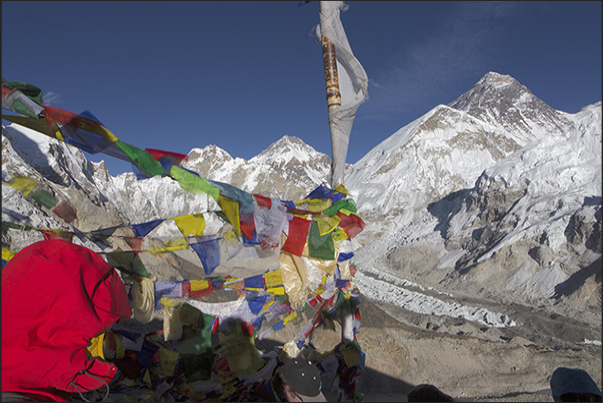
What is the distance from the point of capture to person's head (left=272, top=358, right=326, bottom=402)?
2.61 metres

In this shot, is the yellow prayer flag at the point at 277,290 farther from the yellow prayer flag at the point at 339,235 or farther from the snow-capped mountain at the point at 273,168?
the snow-capped mountain at the point at 273,168

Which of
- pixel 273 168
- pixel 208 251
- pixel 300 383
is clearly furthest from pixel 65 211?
pixel 273 168

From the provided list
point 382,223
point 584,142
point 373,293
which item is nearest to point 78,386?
point 373,293

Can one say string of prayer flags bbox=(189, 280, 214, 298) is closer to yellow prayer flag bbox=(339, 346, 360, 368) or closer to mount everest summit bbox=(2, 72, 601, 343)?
mount everest summit bbox=(2, 72, 601, 343)

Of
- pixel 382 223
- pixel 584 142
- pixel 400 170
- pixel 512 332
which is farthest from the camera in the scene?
pixel 400 170

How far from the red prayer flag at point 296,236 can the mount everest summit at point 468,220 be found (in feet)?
9.07

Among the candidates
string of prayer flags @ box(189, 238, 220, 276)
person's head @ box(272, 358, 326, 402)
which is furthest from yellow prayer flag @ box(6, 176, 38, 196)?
person's head @ box(272, 358, 326, 402)

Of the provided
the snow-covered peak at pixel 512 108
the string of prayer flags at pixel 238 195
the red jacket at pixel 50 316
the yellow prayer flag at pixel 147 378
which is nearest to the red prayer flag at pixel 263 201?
the string of prayer flags at pixel 238 195

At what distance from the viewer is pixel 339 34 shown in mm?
4328

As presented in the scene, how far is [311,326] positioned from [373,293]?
1378cm

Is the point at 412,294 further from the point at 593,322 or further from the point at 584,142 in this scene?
the point at 584,142

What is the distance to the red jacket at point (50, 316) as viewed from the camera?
233 cm

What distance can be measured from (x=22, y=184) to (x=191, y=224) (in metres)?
1.77

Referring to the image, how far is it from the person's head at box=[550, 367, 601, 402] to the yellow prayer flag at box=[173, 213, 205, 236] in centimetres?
370
